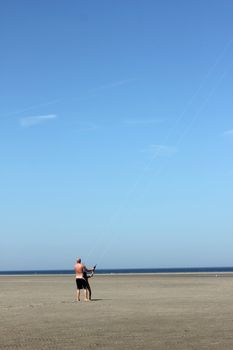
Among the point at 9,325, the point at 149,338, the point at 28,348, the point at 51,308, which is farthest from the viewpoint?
the point at 51,308

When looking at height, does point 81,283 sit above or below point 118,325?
above

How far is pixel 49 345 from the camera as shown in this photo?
11.0 meters

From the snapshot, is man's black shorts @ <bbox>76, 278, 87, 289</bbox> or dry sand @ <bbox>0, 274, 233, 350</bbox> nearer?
dry sand @ <bbox>0, 274, 233, 350</bbox>

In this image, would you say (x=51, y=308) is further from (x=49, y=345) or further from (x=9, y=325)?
(x=49, y=345)

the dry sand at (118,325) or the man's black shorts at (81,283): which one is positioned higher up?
the man's black shorts at (81,283)

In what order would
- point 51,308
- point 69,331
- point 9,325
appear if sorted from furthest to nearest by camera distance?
point 51,308 < point 9,325 < point 69,331

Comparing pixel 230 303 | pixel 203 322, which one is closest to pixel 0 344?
pixel 203 322

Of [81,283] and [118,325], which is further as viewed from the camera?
[81,283]

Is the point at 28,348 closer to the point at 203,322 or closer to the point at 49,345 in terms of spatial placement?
the point at 49,345

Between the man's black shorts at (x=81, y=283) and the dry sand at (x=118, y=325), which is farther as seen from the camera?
the man's black shorts at (x=81, y=283)

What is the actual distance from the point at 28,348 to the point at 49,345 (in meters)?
0.49

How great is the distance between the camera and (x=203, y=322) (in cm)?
1421

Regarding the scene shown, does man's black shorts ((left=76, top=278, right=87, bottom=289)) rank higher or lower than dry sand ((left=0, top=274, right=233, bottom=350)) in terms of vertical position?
higher

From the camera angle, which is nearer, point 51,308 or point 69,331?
point 69,331
